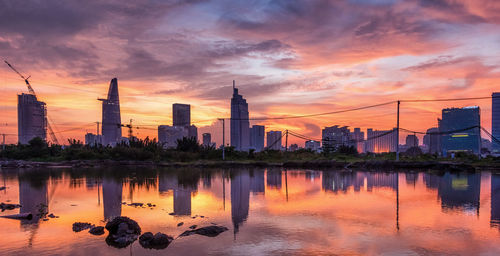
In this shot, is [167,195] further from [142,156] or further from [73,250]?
[142,156]

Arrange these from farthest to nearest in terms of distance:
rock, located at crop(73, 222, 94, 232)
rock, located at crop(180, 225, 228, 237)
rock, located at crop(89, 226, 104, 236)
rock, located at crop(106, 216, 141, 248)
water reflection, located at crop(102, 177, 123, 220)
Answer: water reflection, located at crop(102, 177, 123, 220) < rock, located at crop(73, 222, 94, 232) < rock, located at crop(89, 226, 104, 236) < rock, located at crop(180, 225, 228, 237) < rock, located at crop(106, 216, 141, 248)

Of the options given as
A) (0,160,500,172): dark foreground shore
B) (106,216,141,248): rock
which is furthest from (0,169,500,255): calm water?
(0,160,500,172): dark foreground shore

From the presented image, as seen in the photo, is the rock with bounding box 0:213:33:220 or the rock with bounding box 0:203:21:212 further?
the rock with bounding box 0:203:21:212

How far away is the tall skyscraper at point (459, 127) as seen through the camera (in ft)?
369

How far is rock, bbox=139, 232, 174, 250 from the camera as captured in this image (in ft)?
33.3

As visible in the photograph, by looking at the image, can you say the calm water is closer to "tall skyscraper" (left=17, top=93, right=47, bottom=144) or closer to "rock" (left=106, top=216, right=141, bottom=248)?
"rock" (left=106, top=216, right=141, bottom=248)

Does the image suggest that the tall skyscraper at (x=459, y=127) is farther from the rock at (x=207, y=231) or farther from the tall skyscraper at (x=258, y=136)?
the rock at (x=207, y=231)

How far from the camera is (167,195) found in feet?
67.0

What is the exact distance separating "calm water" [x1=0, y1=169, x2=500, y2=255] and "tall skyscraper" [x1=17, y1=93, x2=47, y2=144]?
12648 cm

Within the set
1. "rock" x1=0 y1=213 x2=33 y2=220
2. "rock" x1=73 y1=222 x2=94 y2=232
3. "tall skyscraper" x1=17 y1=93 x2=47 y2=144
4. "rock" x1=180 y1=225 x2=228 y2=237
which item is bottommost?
"rock" x1=0 y1=213 x2=33 y2=220

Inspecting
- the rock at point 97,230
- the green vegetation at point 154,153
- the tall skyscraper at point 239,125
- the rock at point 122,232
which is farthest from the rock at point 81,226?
the tall skyscraper at point 239,125

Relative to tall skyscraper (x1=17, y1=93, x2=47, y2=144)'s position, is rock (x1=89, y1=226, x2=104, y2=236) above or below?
below

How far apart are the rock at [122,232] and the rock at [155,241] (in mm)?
473

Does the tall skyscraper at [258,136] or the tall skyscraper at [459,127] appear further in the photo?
the tall skyscraper at [258,136]
